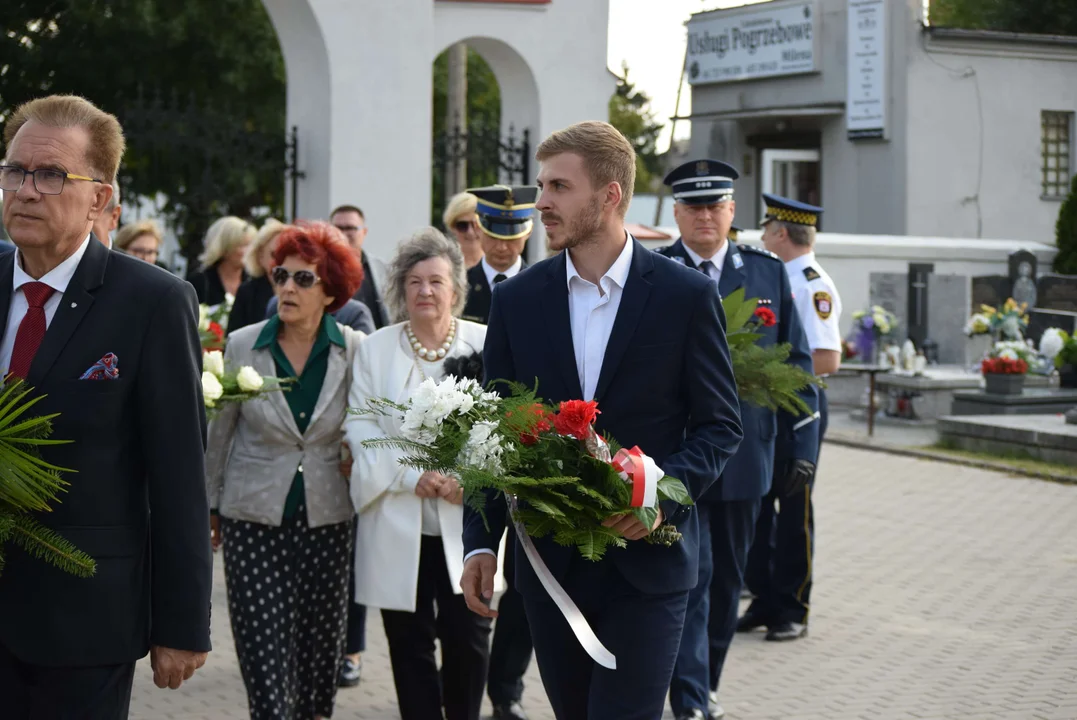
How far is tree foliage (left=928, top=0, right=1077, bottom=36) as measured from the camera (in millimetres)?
45625

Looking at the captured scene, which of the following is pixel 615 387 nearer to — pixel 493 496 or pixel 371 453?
pixel 493 496

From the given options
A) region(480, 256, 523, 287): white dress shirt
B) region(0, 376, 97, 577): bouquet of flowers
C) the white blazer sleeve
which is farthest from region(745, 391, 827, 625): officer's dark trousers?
region(0, 376, 97, 577): bouquet of flowers

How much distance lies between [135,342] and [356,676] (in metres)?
3.99

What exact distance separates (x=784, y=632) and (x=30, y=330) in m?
5.53

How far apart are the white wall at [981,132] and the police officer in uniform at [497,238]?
2863cm

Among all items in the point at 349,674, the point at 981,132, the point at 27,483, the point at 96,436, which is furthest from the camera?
the point at 981,132

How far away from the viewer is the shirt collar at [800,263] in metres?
8.66

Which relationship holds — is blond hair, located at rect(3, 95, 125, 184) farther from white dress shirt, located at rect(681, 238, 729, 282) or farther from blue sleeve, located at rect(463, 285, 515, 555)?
white dress shirt, located at rect(681, 238, 729, 282)

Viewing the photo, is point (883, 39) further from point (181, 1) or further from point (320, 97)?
point (320, 97)

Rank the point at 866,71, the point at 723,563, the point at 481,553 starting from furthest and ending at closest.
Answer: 1. the point at 866,71
2. the point at 723,563
3. the point at 481,553

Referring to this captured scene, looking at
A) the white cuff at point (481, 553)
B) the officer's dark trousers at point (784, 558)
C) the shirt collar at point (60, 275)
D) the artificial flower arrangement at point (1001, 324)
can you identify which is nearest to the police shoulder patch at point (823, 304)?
the officer's dark trousers at point (784, 558)

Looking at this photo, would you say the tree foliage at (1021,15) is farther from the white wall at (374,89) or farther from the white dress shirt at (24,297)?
the white dress shirt at (24,297)

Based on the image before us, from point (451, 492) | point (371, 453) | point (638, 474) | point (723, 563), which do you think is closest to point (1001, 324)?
point (723, 563)

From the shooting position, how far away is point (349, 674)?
7137 mm
